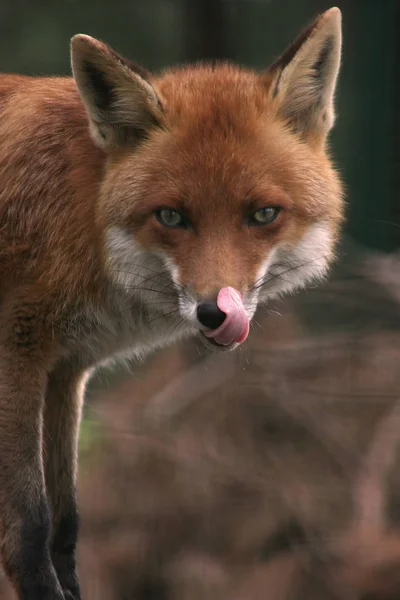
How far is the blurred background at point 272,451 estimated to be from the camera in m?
6.36

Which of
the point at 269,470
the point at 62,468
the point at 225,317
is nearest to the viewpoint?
the point at 225,317

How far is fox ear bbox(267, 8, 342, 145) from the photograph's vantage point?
333 centimetres

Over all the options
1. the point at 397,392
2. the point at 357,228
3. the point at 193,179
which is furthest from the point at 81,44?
the point at 357,228

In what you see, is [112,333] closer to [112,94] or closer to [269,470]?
[112,94]

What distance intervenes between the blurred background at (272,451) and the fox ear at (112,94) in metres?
2.71

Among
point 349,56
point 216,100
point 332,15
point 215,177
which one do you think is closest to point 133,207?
point 215,177

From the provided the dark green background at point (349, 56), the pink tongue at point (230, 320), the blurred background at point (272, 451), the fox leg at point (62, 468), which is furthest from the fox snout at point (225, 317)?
the dark green background at point (349, 56)

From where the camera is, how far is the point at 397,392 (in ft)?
21.4

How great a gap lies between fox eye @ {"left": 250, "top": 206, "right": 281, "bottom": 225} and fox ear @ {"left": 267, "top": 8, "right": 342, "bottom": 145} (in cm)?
42

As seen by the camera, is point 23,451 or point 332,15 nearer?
point 332,15

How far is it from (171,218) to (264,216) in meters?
0.33

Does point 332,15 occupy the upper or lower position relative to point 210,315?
upper

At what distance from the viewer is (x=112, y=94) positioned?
336 centimetres

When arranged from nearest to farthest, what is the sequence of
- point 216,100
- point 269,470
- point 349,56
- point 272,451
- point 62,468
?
point 216,100 < point 62,468 < point 269,470 < point 272,451 < point 349,56
